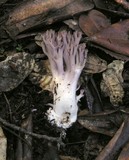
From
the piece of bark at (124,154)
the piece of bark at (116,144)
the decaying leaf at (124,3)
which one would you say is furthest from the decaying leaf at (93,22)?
the piece of bark at (124,154)

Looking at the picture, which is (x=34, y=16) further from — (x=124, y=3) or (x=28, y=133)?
(x=28, y=133)

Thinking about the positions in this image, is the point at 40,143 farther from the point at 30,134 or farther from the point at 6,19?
the point at 6,19

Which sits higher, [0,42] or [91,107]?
[0,42]

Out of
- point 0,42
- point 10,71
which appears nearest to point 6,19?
point 0,42

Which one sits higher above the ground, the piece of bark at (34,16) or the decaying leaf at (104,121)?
the piece of bark at (34,16)

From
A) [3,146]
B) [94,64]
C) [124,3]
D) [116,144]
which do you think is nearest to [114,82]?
[94,64]

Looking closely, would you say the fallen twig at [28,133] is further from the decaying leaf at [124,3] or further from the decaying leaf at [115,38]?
the decaying leaf at [124,3]
